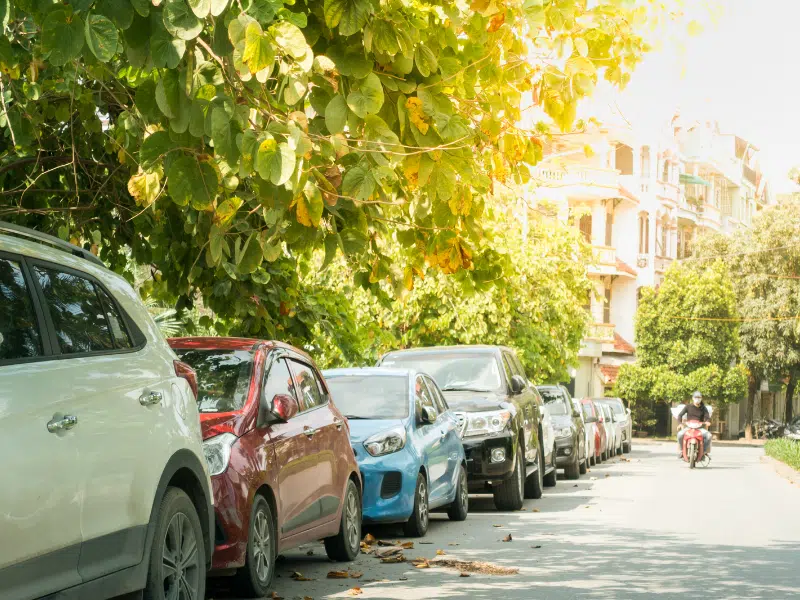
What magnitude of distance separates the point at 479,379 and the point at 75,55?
1289cm

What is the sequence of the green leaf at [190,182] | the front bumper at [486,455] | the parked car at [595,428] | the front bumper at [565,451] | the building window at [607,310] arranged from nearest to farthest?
the green leaf at [190,182], the front bumper at [486,455], the front bumper at [565,451], the parked car at [595,428], the building window at [607,310]

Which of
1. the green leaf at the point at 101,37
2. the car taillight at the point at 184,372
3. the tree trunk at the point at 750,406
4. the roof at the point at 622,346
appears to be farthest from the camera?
the tree trunk at the point at 750,406

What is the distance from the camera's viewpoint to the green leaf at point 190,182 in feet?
22.5

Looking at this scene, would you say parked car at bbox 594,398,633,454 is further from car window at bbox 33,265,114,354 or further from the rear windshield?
car window at bbox 33,265,114,354

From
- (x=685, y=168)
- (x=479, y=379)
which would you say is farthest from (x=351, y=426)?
(x=685, y=168)

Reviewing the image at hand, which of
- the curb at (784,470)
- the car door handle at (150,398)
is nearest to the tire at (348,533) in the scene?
the car door handle at (150,398)

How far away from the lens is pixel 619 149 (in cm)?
7375

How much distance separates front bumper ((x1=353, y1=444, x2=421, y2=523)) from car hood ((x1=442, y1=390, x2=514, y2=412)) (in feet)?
14.7

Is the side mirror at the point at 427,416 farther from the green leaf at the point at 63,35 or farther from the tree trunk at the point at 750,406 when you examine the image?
the tree trunk at the point at 750,406

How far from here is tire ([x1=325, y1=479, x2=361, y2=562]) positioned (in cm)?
1127

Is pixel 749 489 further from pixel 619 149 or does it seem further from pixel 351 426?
pixel 619 149

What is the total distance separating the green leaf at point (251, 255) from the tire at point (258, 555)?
173cm

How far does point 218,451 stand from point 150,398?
8.30 feet

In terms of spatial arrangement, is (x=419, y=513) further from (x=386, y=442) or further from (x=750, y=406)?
(x=750, y=406)
